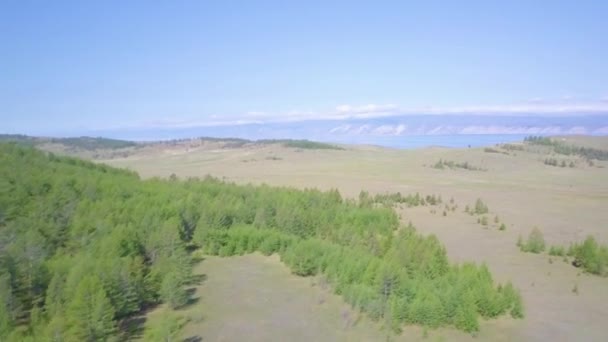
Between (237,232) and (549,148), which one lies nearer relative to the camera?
(237,232)

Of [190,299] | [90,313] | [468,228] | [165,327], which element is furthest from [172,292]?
[468,228]

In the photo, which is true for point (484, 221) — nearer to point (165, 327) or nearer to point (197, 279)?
point (197, 279)

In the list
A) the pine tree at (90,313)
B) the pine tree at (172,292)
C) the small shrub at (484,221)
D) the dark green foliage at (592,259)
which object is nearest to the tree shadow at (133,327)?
the pine tree at (90,313)

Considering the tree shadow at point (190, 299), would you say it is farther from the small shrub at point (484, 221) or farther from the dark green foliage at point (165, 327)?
the small shrub at point (484, 221)

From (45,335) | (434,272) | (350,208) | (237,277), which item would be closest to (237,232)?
(237,277)

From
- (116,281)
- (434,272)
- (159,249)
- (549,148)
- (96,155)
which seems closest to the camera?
(116,281)

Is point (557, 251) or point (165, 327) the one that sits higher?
point (165, 327)

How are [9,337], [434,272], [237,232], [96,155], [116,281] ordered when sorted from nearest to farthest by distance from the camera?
[9,337] → [116,281] → [434,272] → [237,232] → [96,155]

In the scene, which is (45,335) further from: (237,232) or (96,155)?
(96,155)

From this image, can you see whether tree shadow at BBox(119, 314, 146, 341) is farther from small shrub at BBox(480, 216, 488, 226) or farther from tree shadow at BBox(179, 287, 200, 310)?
small shrub at BBox(480, 216, 488, 226)
